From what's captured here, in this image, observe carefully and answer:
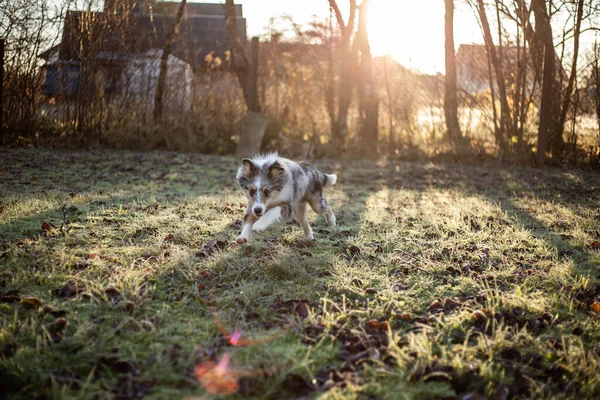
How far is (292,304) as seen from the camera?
3.71 m

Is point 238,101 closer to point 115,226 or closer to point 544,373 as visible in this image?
point 115,226

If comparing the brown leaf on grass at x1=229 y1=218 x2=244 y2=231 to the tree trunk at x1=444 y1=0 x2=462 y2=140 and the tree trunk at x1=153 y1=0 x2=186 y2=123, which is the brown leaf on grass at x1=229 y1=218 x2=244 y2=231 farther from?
the tree trunk at x1=444 y1=0 x2=462 y2=140

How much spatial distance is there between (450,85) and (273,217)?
35.7ft

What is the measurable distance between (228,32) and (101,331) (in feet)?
51.0

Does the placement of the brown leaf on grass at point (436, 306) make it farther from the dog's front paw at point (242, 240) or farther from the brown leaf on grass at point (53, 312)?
the brown leaf on grass at point (53, 312)

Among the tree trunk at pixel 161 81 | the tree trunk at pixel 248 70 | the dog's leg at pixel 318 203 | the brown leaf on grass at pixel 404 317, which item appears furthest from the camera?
the tree trunk at pixel 248 70

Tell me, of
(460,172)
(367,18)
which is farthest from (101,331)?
(367,18)

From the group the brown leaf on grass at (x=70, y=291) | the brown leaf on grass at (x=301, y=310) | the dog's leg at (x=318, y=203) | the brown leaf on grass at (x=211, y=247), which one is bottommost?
the brown leaf on grass at (x=301, y=310)

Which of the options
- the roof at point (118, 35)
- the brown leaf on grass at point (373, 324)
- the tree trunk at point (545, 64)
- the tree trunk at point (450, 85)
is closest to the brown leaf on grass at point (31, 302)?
the brown leaf on grass at point (373, 324)

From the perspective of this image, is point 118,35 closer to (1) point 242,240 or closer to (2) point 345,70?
(2) point 345,70

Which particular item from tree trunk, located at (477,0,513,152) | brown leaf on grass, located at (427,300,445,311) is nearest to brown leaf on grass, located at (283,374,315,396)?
brown leaf on grass, located at (427,300,445,311)

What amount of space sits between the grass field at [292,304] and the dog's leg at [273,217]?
223 millimetres

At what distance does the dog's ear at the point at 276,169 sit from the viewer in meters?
5.36

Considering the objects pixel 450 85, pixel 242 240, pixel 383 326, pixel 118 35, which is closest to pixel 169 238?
pixel 242 240
